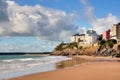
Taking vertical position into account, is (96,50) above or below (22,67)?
above

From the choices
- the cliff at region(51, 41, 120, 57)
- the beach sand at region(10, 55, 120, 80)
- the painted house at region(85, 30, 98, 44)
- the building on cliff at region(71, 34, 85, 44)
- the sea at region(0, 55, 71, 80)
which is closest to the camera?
the beach sand at region(10, 55, 120, 80)

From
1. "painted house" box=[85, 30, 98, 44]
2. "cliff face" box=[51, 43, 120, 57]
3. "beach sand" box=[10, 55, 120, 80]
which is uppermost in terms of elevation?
"painted house" box=[85, 30, 98, 44]

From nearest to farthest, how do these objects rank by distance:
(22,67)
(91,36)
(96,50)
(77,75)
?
(77,75) → (22,67) → (96,50) → (91,36)

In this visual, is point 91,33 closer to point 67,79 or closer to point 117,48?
point 117,48

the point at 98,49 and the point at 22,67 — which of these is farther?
the point at 98,49

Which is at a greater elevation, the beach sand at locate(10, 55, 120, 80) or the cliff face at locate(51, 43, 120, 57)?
the cliff face at locate(51, 43, 120, 57)

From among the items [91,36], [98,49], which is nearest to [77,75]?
[98,49]

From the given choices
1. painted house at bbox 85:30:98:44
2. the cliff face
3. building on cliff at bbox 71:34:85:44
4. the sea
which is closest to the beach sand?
the sea

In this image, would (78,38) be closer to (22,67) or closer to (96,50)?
(96,50)

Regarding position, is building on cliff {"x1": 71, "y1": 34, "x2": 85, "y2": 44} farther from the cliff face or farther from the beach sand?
the beach sand

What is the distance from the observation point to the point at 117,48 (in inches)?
3750

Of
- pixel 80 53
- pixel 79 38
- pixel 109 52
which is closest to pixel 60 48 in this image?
pixel 79 38

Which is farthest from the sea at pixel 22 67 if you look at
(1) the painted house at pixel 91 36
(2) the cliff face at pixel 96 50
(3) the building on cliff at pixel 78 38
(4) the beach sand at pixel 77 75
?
(3) the building on cliff at pixel 78 38

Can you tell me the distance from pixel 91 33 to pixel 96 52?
43103 mm
